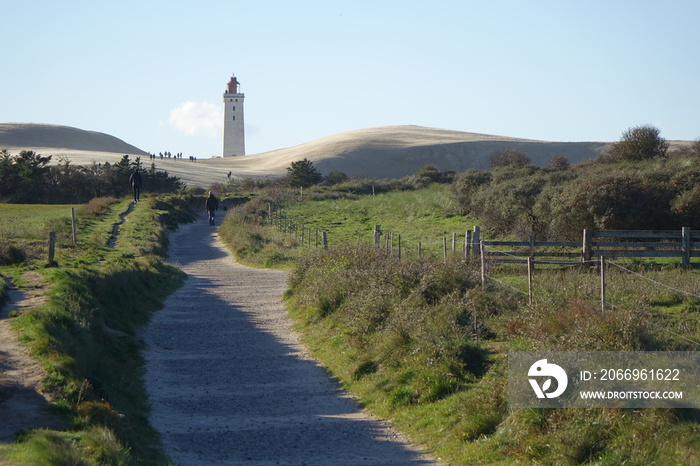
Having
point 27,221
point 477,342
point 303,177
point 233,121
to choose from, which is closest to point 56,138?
point 233,121

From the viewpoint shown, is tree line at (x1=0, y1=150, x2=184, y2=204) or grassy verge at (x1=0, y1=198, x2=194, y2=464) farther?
tree line at (x1=0, y1=150, x2=184, y2=204)

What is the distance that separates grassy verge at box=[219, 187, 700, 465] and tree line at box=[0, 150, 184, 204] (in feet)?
133

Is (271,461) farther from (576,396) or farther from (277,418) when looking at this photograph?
(576,396)

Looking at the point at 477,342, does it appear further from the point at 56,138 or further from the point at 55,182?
the point at 56,138

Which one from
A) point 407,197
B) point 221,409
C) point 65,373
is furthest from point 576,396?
point 407,197

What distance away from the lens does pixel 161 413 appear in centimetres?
1118

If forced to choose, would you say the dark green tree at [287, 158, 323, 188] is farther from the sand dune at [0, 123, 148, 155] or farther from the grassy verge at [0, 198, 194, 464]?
the sand dune at [0, 123, 148, 155]

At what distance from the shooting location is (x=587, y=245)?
21641 millimetres

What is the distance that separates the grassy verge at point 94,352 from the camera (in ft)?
24.5

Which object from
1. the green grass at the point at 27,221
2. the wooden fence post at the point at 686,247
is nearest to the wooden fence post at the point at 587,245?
the wooden fence post at the point at 686,247

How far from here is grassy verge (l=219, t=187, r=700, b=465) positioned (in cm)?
789

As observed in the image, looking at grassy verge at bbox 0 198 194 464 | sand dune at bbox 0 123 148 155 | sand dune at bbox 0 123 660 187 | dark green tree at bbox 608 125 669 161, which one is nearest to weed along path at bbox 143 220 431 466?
grassy verge at bbox 0 198 194 464

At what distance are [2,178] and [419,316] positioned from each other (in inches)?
1914

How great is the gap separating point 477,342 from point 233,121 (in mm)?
→ 141971
